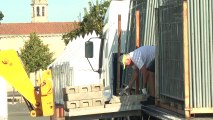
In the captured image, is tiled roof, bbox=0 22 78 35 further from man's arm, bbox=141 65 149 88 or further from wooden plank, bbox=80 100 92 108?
wooden plank, bbox=80 100 92 108

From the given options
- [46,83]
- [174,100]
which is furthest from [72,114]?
[46,83]

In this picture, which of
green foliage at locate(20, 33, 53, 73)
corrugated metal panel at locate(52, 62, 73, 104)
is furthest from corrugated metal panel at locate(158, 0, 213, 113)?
green foliage at locate(20, 33, 53, 73)

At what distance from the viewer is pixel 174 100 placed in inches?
353

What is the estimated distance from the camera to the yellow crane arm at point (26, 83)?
14445mm

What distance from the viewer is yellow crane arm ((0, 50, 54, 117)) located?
14445mm

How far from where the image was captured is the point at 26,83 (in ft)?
48.5

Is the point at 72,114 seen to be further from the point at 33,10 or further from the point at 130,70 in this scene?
the point at 33,10

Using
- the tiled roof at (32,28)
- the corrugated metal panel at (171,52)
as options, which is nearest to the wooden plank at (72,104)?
the corrugated metal panel at (171,52)

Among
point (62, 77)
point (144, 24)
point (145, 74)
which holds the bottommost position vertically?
point (62, 77)

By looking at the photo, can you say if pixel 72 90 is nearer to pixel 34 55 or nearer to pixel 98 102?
Result: pixel 98 102

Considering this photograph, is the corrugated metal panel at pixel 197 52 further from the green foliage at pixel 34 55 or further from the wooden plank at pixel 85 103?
the green foliage at pixel 34 55

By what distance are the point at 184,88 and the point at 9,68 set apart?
708 cm

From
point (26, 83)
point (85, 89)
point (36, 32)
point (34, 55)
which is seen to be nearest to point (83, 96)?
point (85, 89)

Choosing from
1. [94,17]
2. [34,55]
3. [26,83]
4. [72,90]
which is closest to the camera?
[72,90]
